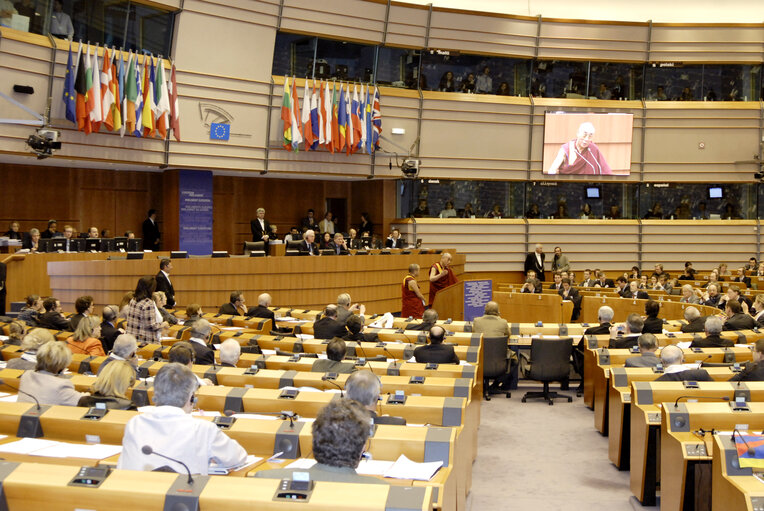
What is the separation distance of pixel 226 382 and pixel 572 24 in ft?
53.4

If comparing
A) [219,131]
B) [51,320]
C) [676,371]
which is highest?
[219,131]

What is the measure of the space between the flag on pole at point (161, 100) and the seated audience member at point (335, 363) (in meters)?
9.31

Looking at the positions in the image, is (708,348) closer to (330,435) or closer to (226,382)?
(226,382)

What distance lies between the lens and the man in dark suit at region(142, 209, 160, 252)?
15602mm

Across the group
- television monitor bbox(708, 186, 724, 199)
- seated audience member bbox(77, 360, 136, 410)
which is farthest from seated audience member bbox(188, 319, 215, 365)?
television monitor bbox(708, 186, 724, 199)

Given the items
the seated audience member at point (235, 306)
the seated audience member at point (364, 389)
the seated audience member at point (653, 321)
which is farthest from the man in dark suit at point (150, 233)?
the seated audience member at point (364, 389)

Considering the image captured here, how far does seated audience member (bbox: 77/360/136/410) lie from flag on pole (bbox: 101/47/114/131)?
9652mm

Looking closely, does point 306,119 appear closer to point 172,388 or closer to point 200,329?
point 200,329

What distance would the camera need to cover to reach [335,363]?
6141mm

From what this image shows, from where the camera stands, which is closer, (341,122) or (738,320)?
(738,320)

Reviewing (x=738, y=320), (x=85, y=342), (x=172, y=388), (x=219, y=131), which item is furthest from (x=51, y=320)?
(x=738, y=320)

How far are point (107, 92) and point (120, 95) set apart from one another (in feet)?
1.04

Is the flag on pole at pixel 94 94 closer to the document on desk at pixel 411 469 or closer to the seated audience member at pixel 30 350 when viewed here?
the seated audience member at pixel 30 350

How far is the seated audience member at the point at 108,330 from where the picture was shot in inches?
307
